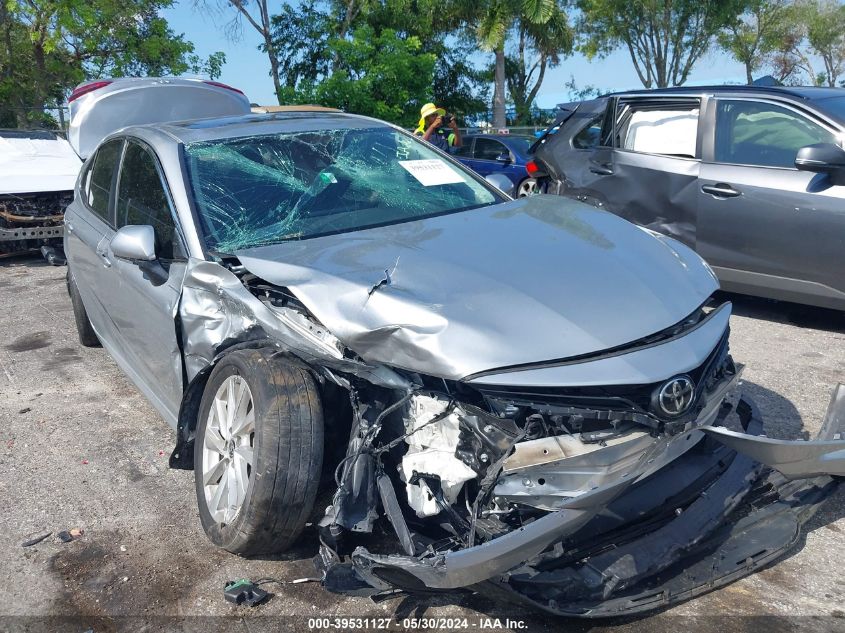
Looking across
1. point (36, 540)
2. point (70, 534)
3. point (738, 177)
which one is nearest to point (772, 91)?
point (738, 177)

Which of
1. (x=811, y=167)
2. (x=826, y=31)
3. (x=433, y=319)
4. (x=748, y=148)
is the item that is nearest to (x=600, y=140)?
(x=748, y=148)

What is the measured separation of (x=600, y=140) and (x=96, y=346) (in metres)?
4.38

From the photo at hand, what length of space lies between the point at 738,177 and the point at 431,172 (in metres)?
2.64

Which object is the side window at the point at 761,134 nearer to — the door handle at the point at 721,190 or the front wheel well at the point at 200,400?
the door handle at the point at 721,190

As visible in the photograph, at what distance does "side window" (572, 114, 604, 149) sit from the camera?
266 inches

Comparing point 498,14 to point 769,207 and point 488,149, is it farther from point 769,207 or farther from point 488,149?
point 769,207

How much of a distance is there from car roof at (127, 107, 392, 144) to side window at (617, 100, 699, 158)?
267 centimetres

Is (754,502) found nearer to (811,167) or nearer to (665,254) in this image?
(665,254)

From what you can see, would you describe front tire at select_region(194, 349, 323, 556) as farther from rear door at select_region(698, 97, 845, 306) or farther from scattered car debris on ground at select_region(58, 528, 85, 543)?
rear door at select_region(698, 97, 845, 306)

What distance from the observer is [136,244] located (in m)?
3.47

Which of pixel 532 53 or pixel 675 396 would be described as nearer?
pixel 675 396

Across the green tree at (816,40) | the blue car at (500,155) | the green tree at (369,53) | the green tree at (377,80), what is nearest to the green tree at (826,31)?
the green tree at (816,40)

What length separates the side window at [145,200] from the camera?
11.9 ft

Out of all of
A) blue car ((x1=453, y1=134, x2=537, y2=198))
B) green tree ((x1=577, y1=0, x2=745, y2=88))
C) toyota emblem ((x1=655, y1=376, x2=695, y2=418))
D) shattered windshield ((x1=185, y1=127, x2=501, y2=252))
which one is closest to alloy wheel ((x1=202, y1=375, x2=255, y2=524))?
shattered windshield ((x1=185, y1=127, x2=501, y2=252))
